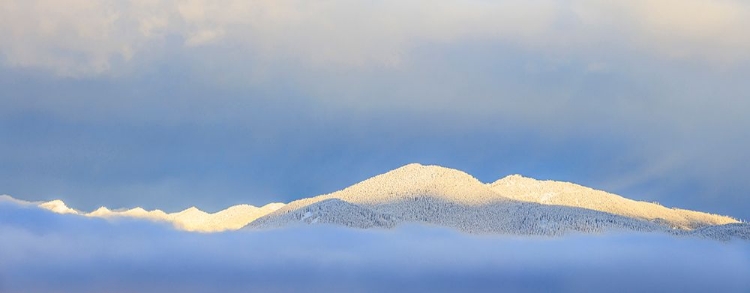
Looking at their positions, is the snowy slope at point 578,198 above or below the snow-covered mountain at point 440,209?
above

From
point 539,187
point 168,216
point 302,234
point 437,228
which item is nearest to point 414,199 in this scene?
point 437,228

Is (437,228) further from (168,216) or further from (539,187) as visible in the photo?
(168,216)

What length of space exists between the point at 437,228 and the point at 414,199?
4270 millimetres

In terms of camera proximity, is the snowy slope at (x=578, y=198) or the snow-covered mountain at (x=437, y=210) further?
the snowy slope at (x=578, y=198)

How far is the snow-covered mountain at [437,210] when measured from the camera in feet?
411

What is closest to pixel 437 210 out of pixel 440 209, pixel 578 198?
pixel 440 209

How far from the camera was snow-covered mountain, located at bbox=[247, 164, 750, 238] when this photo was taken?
124m

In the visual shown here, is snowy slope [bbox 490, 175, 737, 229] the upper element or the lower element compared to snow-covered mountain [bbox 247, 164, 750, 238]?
upper

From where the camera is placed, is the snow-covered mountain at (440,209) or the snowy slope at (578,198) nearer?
the snow-covered mountain at (440,209)

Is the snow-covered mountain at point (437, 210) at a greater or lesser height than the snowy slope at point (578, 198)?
lesser

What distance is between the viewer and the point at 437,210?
129 meters

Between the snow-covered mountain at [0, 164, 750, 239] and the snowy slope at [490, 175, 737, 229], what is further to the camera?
the snowy slope at [490, 175, 737, 229]

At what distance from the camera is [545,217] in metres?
130

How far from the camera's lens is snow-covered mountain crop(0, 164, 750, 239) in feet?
411
